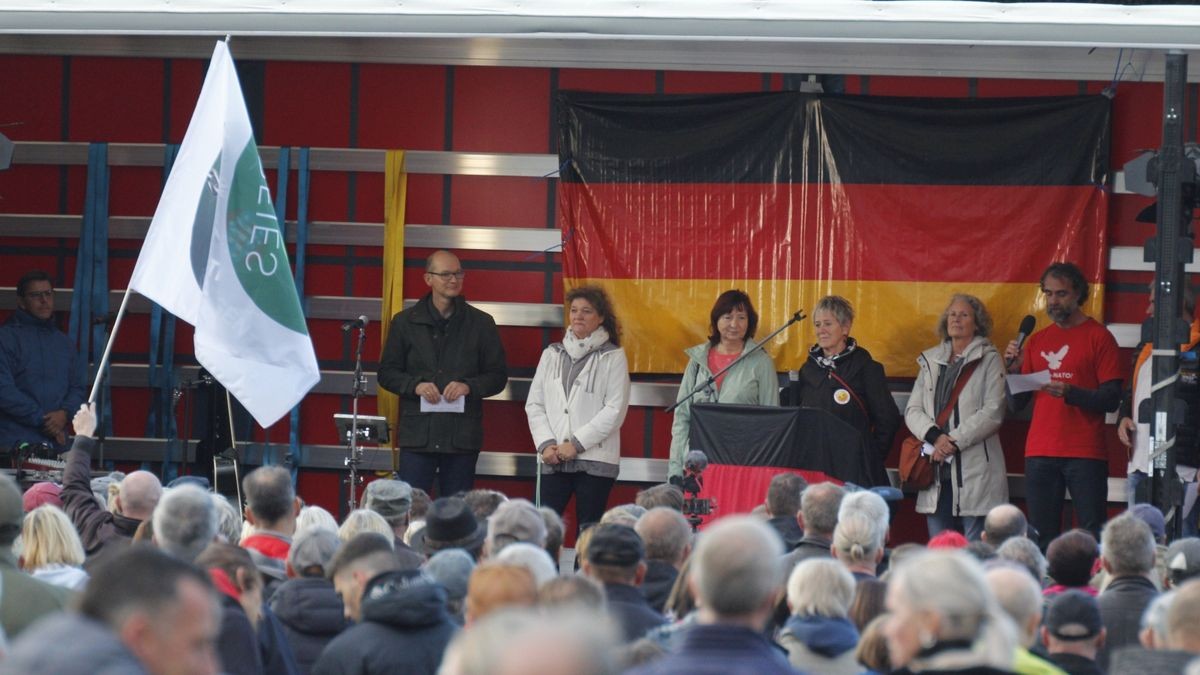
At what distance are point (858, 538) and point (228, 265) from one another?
10.3ft

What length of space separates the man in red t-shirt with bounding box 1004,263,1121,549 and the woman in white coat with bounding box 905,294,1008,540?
7.0 inches

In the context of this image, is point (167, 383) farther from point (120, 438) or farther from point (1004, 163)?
point (1004, 163)

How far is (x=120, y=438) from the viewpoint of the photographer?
10.9 meters

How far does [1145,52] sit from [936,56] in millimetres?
1260

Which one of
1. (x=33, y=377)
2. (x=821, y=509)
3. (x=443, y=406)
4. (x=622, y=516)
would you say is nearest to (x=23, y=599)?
(x=622, y=516)

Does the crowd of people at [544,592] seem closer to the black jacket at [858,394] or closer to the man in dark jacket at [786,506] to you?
the man in dark jacket at [786,506]

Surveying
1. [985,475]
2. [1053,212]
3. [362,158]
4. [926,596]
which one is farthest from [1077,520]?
[926,596]

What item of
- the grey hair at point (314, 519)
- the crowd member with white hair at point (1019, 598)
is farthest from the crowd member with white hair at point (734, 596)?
the grey hair at point (314, 519)

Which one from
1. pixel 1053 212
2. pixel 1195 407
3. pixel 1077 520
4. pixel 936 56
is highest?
pixel 936 56

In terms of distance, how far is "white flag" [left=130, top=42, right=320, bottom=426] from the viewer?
7129 millimetres

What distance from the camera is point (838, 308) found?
979 cm

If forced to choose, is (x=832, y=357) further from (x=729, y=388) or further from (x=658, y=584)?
(x=658, y=584)

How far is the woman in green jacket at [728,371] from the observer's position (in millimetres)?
9758

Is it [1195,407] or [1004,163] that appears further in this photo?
[1004,163]
